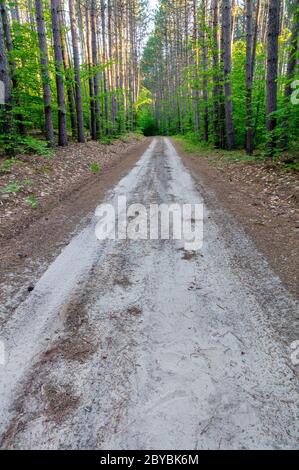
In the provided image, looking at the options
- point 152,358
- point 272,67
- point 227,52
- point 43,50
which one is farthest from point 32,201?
point 227,52

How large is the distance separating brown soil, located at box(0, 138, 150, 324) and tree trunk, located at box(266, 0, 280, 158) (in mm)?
4834

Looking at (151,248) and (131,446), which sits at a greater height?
(151,248)

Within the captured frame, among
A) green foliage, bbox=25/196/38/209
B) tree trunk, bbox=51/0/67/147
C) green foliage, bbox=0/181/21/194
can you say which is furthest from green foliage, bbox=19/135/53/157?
green foliage, bbox=25/196/38/209

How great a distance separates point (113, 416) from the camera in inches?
75.1

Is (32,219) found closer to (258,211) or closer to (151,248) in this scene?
(151,248)

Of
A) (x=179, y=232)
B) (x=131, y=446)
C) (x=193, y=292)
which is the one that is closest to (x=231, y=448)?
(x=131, y=446)

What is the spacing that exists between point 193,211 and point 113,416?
14.1 feet

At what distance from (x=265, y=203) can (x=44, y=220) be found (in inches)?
173

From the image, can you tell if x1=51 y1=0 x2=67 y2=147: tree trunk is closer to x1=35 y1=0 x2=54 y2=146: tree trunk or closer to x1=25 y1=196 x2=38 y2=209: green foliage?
x1=35 y1=0 x2=54 y2=146: tree trunk

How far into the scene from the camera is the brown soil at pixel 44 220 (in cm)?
367

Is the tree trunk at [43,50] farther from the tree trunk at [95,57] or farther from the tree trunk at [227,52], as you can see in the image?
the tree trunk at [227,52]

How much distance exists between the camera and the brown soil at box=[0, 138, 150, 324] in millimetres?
A: 3670

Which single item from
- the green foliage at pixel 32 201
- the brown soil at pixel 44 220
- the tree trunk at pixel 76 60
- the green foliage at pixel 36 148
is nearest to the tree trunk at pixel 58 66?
the tree trunk at pixel 76 60

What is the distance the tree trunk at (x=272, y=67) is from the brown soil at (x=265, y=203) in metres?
0.95
